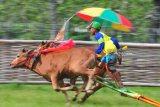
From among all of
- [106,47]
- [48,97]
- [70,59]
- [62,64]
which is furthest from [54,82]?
[106,47]

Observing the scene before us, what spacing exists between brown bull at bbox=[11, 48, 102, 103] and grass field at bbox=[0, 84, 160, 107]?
54cm

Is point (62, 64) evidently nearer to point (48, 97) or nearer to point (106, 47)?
point (106, 47)

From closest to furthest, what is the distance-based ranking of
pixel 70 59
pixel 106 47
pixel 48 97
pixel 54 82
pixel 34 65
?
pixel 106 47
pixel 54 82
pixel 70 59
pixel 34 65
pixel 48 97

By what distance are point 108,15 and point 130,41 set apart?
377cm

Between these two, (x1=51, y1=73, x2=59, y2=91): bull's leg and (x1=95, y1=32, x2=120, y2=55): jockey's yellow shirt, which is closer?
(x1=95, y1=32, x2=120, y2=55): jockey's yellow shirt

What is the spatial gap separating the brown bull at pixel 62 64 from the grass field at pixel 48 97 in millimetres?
535

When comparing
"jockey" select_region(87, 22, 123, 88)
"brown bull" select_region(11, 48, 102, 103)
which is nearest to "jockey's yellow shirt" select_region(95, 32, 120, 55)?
"jockey" select_region(87, 22, 123, 88)

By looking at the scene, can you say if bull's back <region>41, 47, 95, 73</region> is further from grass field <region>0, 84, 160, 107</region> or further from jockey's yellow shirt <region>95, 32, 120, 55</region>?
grass field <region>0, 84, 160, 107</region>

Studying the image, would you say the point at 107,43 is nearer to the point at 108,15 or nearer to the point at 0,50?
the point at 108,15

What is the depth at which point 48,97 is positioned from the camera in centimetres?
1183

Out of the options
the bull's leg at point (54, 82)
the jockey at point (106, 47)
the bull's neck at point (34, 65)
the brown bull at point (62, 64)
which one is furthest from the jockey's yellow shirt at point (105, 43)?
the bull's neck at point (34, 65)

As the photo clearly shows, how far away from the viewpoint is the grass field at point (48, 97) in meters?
11.0

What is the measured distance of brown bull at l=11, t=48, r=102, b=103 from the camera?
35.3 ft

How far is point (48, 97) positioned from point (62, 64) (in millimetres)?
1210
